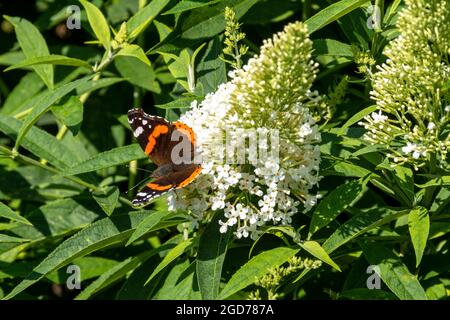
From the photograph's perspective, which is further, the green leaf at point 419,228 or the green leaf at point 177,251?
the green leaf at point 177,251

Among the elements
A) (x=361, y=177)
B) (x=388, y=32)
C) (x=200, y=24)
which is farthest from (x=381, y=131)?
(x=200, y=24)

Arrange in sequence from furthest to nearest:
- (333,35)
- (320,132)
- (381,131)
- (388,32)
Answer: (333,35), (388,32), (320,132), (381,131)

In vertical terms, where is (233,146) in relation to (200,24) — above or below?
below

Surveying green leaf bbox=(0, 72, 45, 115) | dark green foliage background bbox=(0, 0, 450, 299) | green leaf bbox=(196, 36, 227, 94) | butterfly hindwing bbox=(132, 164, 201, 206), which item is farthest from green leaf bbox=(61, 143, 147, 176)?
green leaf bbox=(0, 72, 45, 115)

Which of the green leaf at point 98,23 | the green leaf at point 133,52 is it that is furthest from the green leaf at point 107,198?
the green leaf at point 98,23

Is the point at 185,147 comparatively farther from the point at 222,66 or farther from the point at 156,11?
Result: the point at 156,11

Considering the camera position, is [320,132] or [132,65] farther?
[132,65]

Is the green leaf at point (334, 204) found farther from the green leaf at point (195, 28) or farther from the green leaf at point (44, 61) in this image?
the green leaf at point (44, 61)
